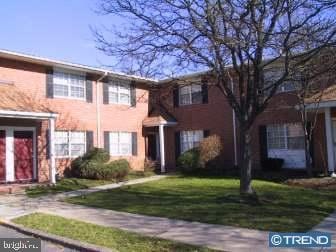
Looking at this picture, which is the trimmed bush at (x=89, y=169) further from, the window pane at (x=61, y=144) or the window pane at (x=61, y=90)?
the window pane at (x=61, y=90)

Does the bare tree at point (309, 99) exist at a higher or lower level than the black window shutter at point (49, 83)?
lower

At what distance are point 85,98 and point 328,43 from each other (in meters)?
14.4

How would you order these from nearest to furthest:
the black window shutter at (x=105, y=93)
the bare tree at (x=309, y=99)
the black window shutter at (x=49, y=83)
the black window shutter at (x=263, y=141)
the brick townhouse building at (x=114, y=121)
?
the bare tree at (x=309, y=99) < the brick townhouse building at (x=114, y=121) < the black window shutter at (x=49, y=83) < the black window shutter at (x=263, y=141) < the black window shutter at (x=105, y=93)

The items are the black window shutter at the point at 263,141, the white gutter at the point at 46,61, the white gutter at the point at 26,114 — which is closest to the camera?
the white gutter at the point at 26,114

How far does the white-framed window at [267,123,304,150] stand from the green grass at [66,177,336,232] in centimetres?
Answer: 476

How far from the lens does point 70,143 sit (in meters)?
21.5

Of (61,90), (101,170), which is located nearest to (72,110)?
(61,90)

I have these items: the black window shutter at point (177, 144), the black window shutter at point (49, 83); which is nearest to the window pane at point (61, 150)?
the black window shutter at point (49, 83)

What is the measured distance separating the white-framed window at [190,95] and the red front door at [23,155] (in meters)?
9.31

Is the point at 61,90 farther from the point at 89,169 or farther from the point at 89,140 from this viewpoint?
the point at 89,169

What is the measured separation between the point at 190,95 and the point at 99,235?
1755cm

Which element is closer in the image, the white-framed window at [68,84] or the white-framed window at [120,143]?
the white-framed window at [68,84]

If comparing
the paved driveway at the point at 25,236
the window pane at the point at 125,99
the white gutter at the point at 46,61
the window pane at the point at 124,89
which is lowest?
the paved driveway at the point at 25,236

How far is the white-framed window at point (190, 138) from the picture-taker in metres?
25.4
